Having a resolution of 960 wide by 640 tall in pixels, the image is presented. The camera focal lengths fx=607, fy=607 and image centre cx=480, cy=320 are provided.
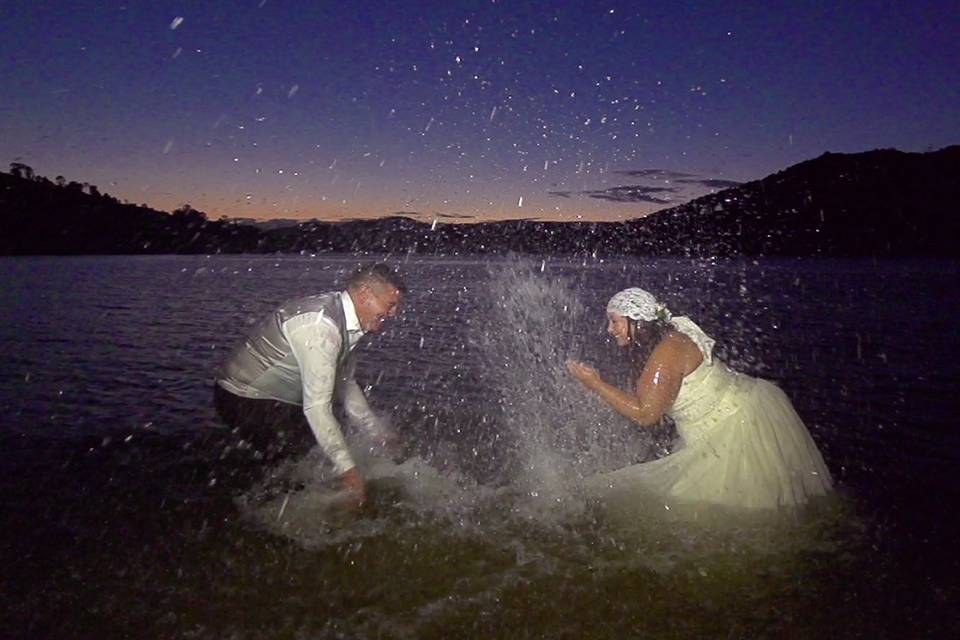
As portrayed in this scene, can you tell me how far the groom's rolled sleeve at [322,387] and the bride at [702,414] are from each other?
212 centimetres

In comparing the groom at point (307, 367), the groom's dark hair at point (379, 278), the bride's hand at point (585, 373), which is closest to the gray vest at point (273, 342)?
the groom at point (307, 367)

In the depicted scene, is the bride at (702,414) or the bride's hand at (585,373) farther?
the bride's hand at (585,373)

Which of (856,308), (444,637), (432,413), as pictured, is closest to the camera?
(444,637)

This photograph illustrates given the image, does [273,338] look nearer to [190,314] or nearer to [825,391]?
[825,391]

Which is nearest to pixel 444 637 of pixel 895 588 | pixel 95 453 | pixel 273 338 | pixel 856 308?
pixel 273 338

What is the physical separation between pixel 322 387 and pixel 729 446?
143 inches

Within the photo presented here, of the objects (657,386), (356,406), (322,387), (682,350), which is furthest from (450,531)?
(682,350)

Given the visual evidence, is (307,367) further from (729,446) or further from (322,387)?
(729,446)

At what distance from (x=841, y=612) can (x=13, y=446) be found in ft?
33.9

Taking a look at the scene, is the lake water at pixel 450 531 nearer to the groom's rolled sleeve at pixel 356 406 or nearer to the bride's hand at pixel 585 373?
the groom's rolled sleeve at pixel 356 406

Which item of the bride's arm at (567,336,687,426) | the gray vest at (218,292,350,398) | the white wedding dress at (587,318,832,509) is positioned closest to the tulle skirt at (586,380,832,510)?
the white wedding dress at (587,318,832,509)

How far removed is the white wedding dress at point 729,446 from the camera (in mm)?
5445

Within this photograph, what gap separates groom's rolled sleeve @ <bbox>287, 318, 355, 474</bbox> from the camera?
16.4 ft

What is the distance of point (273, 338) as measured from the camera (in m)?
5.52
